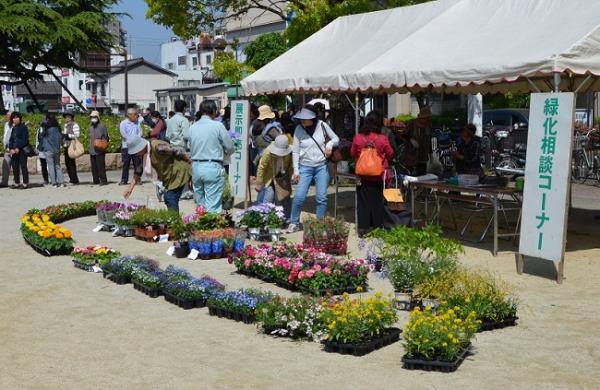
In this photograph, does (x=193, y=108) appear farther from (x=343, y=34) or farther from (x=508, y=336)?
(x=508, y=336)

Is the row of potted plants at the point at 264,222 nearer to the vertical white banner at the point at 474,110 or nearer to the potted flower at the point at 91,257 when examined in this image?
the potted flower at the point at 91,257

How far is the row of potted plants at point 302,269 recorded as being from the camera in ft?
29.8

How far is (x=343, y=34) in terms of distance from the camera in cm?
1666

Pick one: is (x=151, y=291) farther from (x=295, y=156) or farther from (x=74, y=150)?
(x=74, y=150)

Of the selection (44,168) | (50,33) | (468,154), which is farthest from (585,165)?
(50,33)

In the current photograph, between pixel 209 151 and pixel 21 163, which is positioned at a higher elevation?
pixel 209 151

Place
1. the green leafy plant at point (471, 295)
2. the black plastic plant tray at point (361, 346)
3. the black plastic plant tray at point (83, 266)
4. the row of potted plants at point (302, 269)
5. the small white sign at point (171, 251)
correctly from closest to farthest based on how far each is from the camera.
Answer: the black plastic plant tray at point (361, 346)
the green leafy plant at point (471, 295)
the row of potted plants at point (302, 269)
the black plastic plant tray at point (83, 266)
the small white sign at point (171, 251)

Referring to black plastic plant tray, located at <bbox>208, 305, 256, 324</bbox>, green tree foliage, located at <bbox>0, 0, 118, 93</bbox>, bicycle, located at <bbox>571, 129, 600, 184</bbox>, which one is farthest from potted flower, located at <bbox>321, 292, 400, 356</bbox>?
green tree foliage, located at <bbox>0, 0, 118, 93</bbox>

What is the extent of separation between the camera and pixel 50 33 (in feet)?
102

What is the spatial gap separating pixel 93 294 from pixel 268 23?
4343 cm

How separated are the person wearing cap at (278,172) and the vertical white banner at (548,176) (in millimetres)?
4901

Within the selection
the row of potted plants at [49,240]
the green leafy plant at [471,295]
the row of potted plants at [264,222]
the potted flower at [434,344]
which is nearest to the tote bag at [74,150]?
the row of potted plants at [49,240]

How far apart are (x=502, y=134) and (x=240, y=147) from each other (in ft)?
47.8

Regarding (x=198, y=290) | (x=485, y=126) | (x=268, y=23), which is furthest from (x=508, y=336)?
(x=268, y=23)
